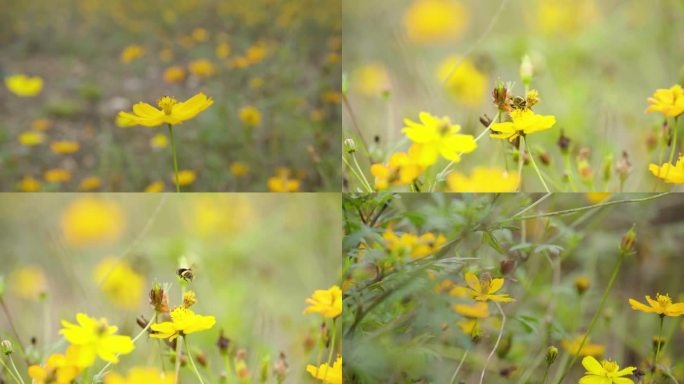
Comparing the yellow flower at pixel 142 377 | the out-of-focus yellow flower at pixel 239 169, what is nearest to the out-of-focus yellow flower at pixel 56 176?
the out-of-focus yellow flower at pixel 239 169

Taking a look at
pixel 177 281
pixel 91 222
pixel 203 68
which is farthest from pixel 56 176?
pixel 177 281

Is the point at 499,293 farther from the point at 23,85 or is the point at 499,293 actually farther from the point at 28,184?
the point at 23,85

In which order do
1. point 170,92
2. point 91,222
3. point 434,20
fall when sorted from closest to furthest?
point 91,222 → point 434,20 → point 170,92

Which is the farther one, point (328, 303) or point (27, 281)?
point (27, 281)

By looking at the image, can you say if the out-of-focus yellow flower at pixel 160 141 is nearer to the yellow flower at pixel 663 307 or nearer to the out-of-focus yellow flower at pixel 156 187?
the out-of-focus yellow flower at pixel 156 187

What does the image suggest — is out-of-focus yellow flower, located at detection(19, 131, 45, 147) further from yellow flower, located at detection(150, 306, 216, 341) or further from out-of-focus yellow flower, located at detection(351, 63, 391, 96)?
yellow flower, located at detection(150, 306, 216, 341)

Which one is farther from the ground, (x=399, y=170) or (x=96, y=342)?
(x=399, y=170)
